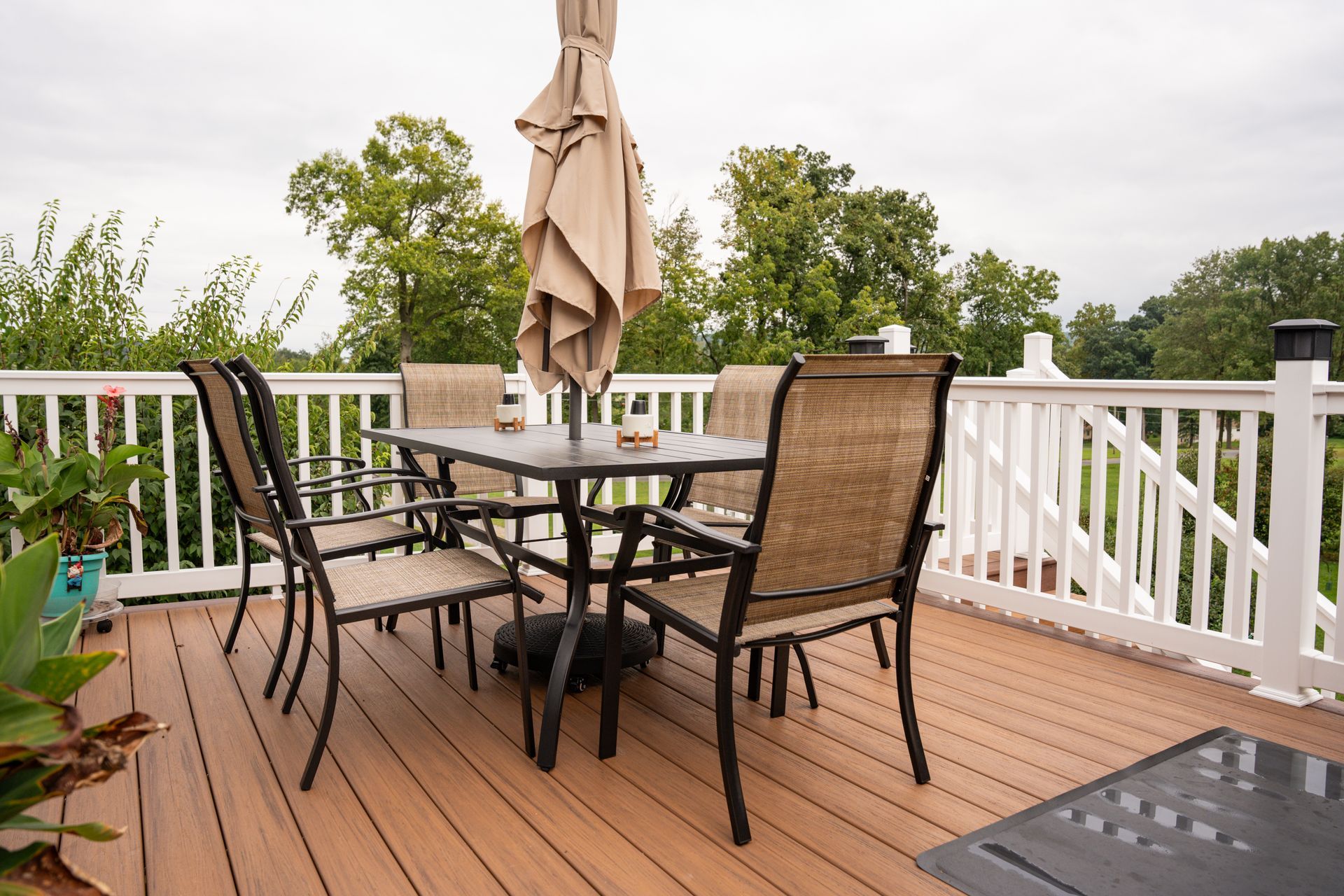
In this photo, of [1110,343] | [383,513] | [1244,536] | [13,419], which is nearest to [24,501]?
[13,419]

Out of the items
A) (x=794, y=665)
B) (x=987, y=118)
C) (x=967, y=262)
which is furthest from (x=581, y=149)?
(x=987, y=118)

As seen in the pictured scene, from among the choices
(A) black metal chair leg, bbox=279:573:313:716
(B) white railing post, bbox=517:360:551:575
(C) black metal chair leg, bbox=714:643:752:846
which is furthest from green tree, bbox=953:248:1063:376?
(C) black metal chair leg, bbox=714:643:752:846

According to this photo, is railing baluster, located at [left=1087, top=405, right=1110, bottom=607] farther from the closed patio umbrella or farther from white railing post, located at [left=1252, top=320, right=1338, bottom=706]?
the closed patio umbrella

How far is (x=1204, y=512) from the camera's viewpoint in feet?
10.4

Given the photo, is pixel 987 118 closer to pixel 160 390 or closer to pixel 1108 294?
pixel 1108 294

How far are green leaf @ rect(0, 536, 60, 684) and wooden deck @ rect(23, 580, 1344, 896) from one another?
1.15 m

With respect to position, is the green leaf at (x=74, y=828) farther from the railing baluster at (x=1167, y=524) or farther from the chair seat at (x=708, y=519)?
the railing baluster at (x=1167, y=524)

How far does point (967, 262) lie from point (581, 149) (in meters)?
28.6

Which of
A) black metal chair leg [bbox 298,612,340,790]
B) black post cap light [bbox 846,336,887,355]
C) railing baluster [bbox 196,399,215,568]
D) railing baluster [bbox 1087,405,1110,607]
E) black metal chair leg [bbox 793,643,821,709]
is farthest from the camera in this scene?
black post cap light [bbox 846,336,887,355]

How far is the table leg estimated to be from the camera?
2.42 metres

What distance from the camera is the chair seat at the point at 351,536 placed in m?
3.07

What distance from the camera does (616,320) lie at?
3.18 meters

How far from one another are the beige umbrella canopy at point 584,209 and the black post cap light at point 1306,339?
2.05m

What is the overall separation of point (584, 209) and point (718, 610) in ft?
5.09
